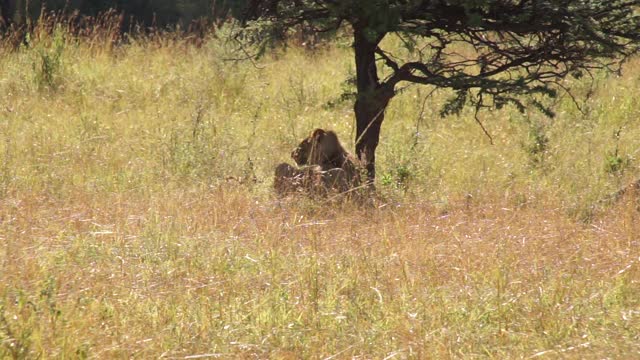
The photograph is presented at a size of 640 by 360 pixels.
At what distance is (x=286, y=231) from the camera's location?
634 centimetres

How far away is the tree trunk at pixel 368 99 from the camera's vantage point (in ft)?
25.5

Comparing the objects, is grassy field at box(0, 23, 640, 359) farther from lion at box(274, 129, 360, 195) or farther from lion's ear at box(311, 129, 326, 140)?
lion's ear at box(311, 129, 326, 140)

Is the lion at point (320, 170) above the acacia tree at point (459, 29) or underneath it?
underneath

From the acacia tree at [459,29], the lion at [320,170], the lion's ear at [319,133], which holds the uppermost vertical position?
the acacia tree at [459,29]

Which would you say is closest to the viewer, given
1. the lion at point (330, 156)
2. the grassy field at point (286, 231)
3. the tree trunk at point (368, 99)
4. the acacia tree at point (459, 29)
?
the grassy field at point (286, 231)

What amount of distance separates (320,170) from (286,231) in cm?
112

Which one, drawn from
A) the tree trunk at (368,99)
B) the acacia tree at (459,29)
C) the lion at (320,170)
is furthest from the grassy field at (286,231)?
the acacia tree at (459,29)

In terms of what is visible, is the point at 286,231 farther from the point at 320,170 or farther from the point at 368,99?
the point at 368,99

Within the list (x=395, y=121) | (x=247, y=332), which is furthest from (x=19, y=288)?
(x=395, y=121)

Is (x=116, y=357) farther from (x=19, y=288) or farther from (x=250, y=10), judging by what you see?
(x=250, y=10)

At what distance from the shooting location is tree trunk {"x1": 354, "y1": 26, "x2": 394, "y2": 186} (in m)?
7.77

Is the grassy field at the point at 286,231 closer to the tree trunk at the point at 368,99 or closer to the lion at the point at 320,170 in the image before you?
the lion at the point at 320,170

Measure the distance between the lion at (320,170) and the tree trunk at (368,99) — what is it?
0.70 ft

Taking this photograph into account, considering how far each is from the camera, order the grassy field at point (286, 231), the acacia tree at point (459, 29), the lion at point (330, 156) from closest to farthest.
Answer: the grassy field at point (286, 231) < the acacia tree at point (459, 29) < the lion at point (330, 156)
